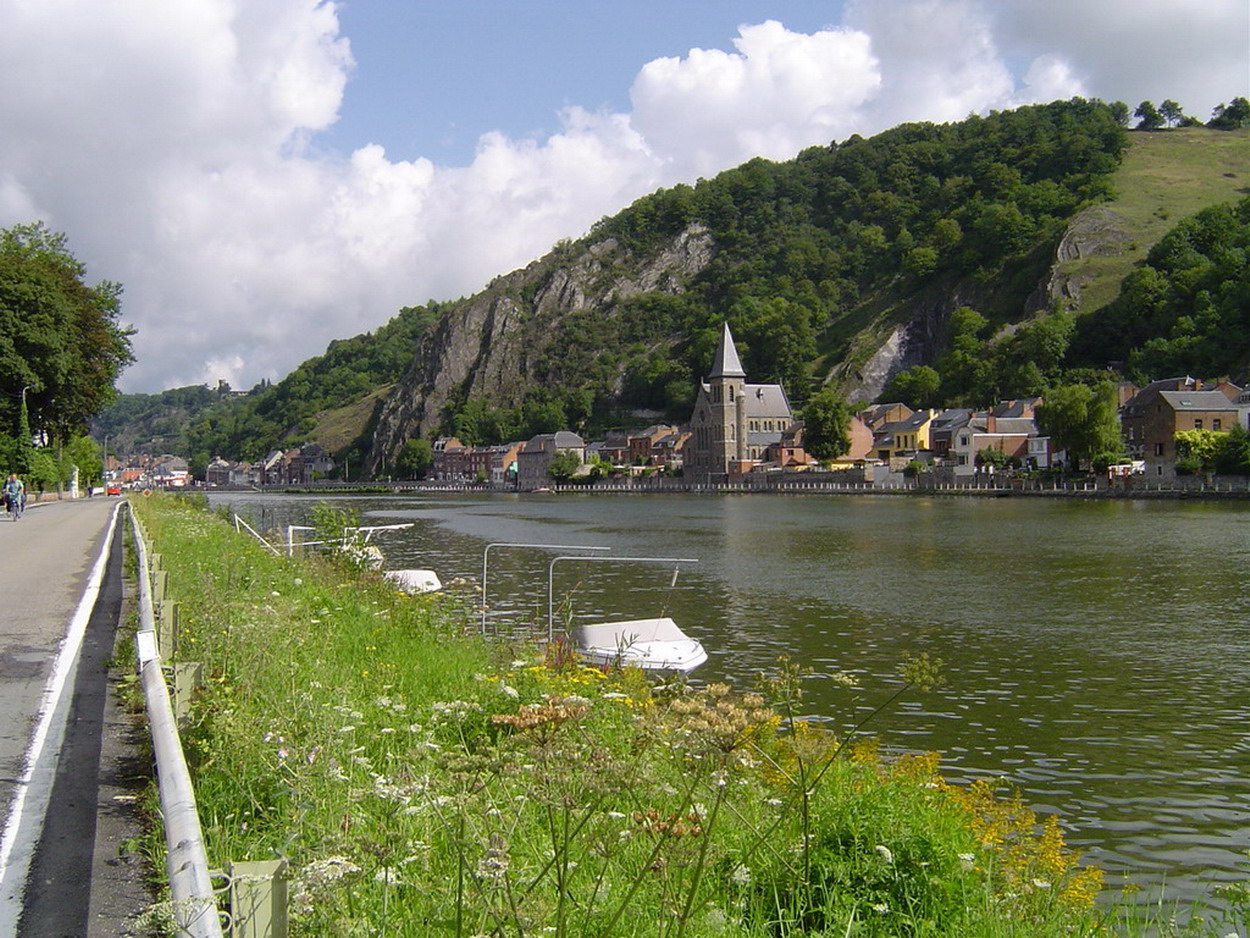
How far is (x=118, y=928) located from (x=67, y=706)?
5029mm

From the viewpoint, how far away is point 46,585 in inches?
713

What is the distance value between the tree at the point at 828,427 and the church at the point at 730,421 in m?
21.9

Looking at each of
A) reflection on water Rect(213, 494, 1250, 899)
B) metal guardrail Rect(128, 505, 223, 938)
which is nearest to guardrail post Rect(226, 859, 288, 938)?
metal guardrail Rect(128, 505, 223, 938)

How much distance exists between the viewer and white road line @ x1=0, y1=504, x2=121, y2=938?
16.0 ft

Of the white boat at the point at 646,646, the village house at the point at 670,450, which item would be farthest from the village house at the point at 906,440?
the white boat at the point at 646,646

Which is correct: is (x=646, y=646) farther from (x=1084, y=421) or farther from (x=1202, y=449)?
(x=1084, y=421)

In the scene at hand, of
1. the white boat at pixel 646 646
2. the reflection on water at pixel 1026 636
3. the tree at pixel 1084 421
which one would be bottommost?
the reflection on water at pixel 1026 636

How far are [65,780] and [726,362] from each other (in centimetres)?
16505

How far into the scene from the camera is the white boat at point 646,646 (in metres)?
17.1

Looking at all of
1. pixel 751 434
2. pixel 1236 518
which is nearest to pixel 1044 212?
pixel 751 434

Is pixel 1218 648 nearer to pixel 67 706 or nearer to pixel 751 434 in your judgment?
pixel 67 706

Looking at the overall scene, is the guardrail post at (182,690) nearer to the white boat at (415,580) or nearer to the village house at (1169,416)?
the white boat at (415,580)

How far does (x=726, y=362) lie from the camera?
556ft

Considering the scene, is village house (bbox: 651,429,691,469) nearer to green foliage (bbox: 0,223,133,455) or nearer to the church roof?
the church roof
